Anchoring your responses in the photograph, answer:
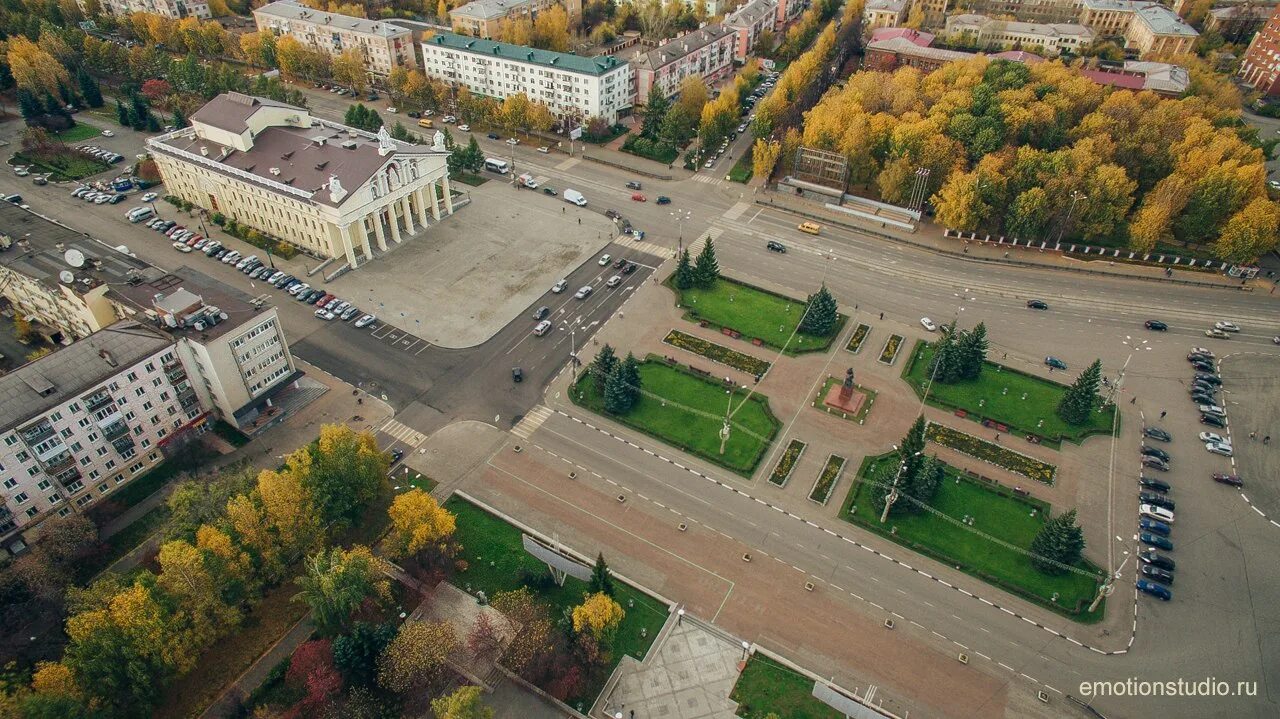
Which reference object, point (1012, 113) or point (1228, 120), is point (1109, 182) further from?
point (1228, 120)

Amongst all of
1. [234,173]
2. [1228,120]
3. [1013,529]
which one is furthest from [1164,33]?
[234,173]

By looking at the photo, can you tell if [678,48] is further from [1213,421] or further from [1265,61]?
[1265,61]

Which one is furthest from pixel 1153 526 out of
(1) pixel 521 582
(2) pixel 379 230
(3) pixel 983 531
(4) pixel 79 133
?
(4) pixel 79 133

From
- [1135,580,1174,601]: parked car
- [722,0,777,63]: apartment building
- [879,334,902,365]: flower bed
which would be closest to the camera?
[1135,580,1174,601]: parked car

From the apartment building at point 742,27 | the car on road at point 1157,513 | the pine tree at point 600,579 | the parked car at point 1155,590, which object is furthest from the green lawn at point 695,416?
the apartment building at point 742,27

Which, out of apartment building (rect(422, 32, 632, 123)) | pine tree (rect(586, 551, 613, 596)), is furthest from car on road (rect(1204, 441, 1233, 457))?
apartment building (rect(422, 32, 632, 123))

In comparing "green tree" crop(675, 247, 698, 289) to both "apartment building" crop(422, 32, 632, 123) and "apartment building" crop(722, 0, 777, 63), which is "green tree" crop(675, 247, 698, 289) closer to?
"apartment building" crop(422, 32, 632, 123)

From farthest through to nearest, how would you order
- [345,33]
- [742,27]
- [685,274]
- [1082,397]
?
[742,27] < [345,33] < [685,274] < [1082,397]
